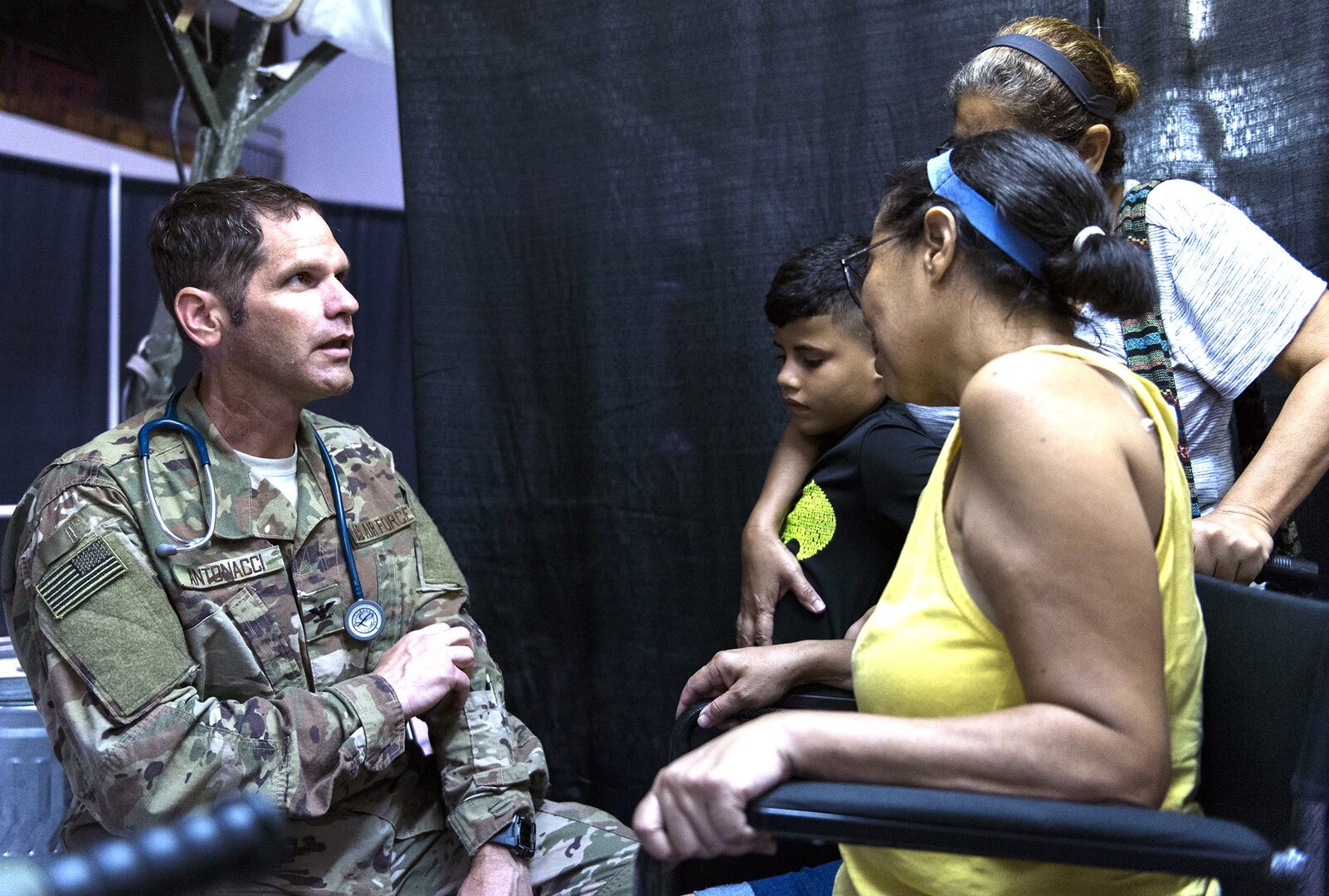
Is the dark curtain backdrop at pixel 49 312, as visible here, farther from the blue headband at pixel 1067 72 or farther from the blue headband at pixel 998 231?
the blue headband at pixel 998 231

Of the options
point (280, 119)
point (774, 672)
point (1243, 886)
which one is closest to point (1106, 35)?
point (774, 672)

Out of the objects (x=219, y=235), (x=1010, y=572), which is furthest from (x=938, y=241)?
(x=219, y=235)

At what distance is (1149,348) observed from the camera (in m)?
1.41

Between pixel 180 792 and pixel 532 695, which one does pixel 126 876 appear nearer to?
pixel 180 792

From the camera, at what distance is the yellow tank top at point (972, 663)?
35.8 inches

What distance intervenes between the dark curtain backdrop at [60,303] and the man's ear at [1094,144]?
11.4ft

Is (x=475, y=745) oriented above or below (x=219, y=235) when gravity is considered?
below

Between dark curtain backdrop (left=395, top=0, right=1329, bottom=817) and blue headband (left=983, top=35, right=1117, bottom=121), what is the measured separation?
488 millimetres

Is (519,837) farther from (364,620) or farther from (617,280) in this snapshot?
(617,280)

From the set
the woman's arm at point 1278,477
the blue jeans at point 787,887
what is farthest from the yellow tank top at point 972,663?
the blue jeans at point 787,887

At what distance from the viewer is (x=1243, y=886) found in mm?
980

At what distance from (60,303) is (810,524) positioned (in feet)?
14.5

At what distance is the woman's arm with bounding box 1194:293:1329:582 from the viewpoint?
120 cm

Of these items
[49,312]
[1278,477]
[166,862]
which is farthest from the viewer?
[49,312]
